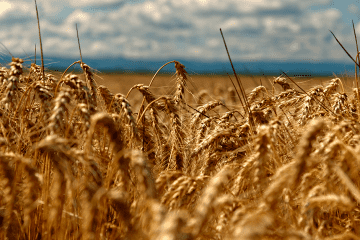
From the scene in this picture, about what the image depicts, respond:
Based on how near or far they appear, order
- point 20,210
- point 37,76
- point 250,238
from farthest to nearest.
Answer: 1. point 37,76
2. point 20,210
3. point 250,238

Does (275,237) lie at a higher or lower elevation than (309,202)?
lower

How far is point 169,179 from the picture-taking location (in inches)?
71.0

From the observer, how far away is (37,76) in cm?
266

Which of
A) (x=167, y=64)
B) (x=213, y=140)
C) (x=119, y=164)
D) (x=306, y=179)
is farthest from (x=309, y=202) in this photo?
(x=167, y=64)

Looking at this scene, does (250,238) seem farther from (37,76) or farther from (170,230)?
(37,76)

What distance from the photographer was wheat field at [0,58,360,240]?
1186 mm

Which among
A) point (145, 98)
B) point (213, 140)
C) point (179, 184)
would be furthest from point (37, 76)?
point (179, 184)

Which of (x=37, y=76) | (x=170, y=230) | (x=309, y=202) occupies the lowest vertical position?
(x=309, y=202)

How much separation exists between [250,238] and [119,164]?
29.2 inches

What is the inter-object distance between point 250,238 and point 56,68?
8.64 feet

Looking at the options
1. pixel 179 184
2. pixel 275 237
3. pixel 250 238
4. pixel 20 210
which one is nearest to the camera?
pixel 250 238

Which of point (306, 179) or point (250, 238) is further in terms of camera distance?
point (306, 179)

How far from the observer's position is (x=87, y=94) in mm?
1917

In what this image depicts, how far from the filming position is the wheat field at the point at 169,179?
1.19 metres
